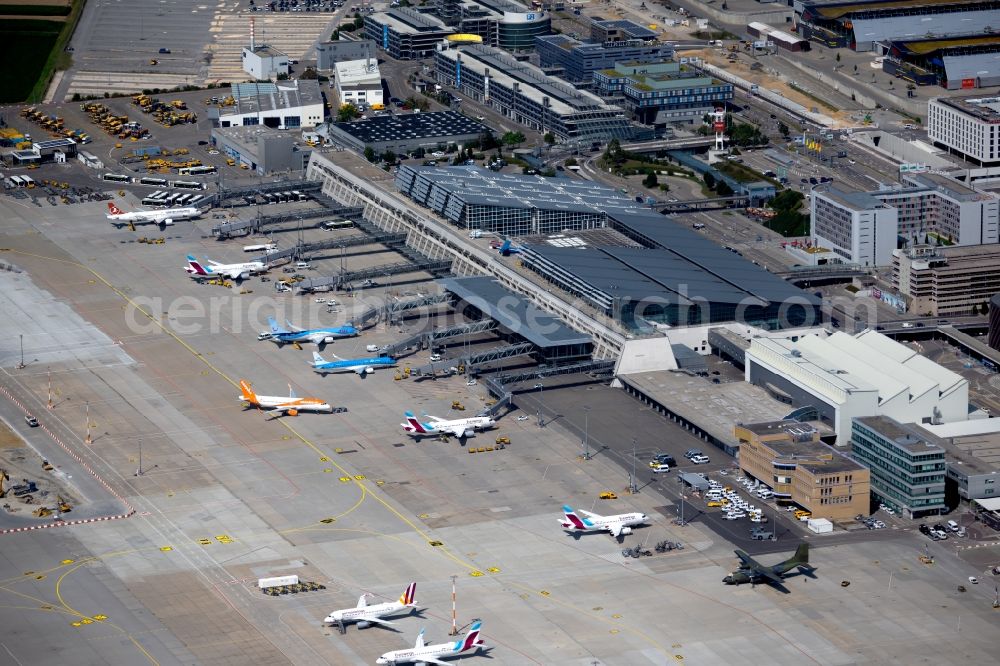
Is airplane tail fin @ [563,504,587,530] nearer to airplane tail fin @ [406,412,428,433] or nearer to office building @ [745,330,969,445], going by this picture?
airplane tail fin @ [406,412,428,433]

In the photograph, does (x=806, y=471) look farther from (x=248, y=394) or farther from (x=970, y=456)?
(x=248, y=394)

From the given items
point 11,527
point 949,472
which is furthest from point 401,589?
point 949,472

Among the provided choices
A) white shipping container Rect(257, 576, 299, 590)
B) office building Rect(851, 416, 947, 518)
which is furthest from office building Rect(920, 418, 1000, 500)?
white shipping container Rect(257, 576, 299, 590)

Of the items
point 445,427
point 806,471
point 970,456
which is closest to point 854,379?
point 970,456

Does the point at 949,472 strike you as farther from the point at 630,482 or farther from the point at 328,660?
the point at 328,660

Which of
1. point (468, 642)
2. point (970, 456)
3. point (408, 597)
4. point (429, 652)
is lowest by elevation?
point (970, 456)

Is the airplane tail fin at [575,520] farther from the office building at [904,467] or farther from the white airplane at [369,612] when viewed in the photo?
the office building at [904,467]
